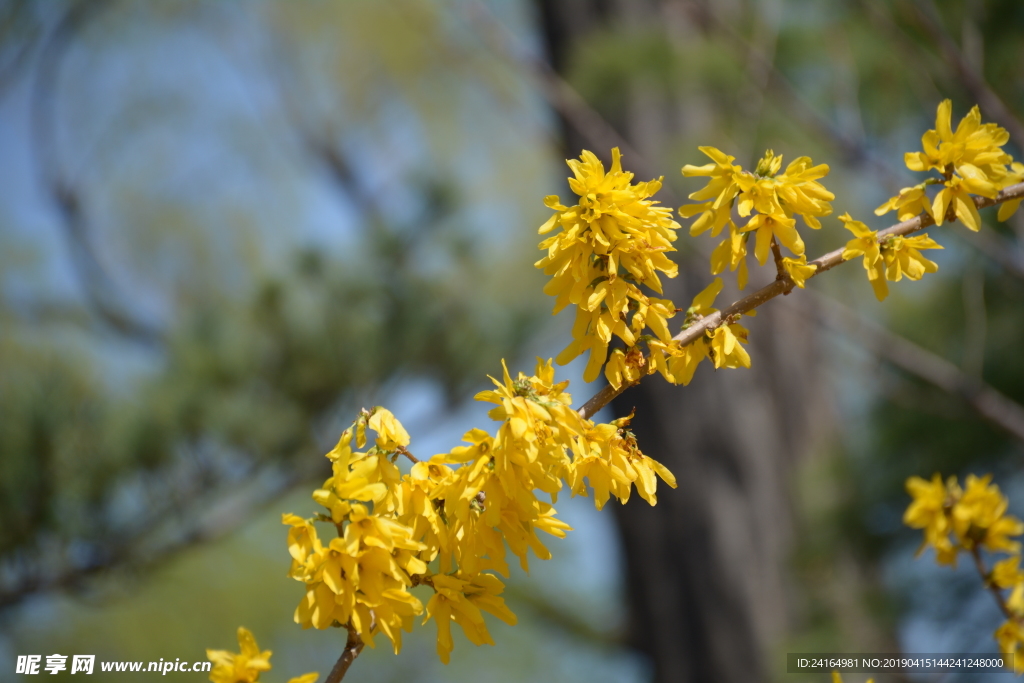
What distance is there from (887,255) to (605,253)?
249 millimetres

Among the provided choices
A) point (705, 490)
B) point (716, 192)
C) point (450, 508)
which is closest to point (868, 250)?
point (716, 192)

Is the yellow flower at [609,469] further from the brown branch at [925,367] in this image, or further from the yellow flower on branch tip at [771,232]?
the brown branch at [925,367]

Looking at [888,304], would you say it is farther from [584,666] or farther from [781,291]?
[781,291]

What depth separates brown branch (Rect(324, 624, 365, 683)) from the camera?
0.52 metres

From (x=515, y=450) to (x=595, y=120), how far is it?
1.79 metres

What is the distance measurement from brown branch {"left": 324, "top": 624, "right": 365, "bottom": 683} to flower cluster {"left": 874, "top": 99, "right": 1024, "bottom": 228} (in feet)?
1.74

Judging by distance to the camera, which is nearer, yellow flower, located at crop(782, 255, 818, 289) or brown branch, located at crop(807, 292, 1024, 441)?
yellow flower, located at crop(782, 255, 818, 289)

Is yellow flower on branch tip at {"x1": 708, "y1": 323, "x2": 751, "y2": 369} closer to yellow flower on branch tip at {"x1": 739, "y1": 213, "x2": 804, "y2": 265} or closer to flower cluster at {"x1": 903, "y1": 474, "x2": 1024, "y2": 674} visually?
yellow flower on branch tip at {"x1": 739, "y1": 213, "x2": 804, "y2": 265}

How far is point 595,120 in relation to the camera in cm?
214

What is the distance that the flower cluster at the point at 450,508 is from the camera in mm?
512

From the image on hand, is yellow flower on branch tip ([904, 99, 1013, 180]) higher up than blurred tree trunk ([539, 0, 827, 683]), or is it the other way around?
blurred tree trunk ([539, 0, 827, 683])

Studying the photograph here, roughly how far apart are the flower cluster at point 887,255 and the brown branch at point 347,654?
1.59 feet

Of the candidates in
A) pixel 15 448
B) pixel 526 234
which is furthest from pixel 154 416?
pixel 526 234

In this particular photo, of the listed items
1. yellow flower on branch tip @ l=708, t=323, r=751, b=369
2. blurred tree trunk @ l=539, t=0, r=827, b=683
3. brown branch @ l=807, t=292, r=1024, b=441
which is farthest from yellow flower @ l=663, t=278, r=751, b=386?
blurred tree trunk @ l=539, t=0, r=827, b=683
